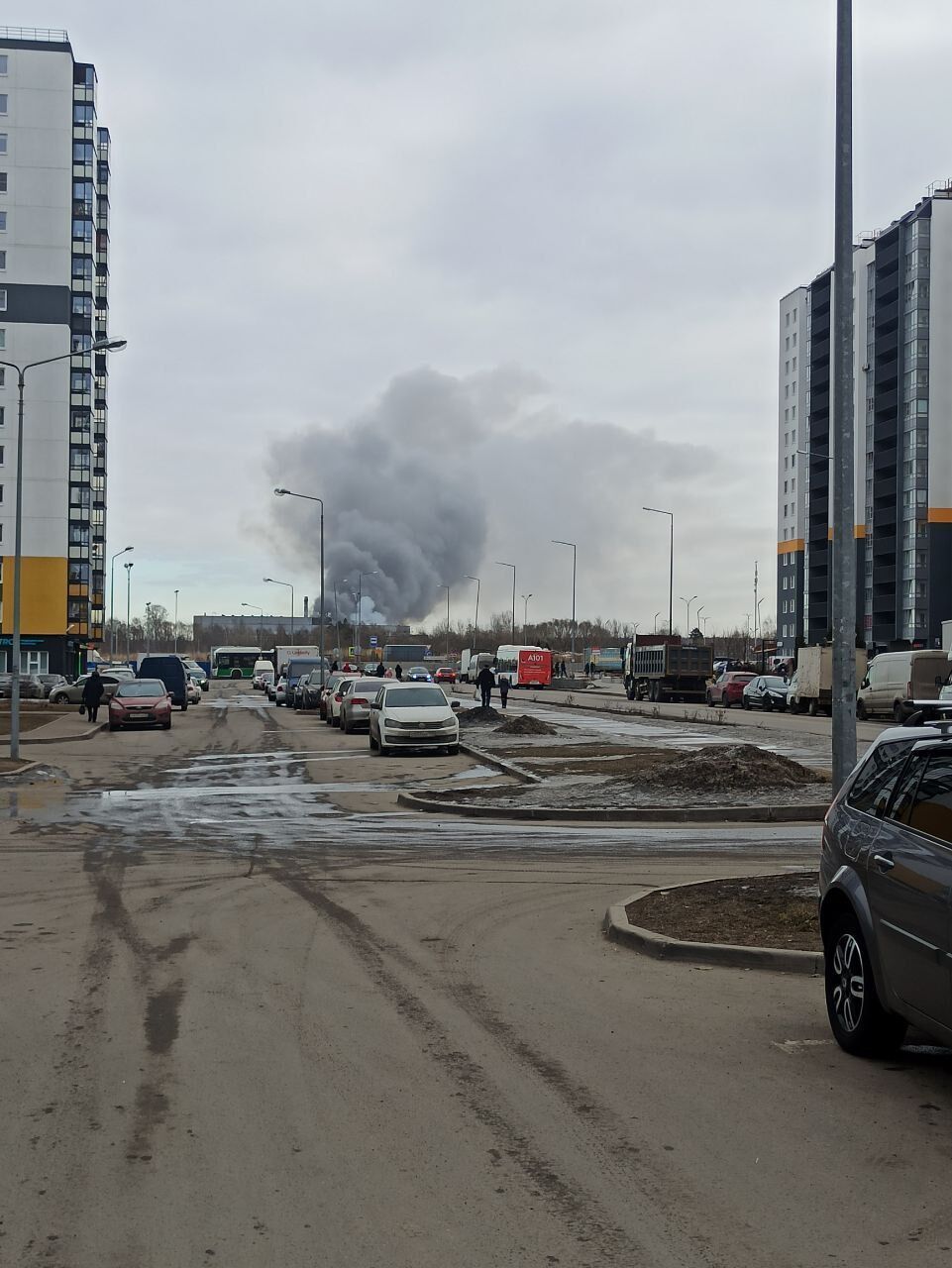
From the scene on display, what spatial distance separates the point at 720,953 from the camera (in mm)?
8234

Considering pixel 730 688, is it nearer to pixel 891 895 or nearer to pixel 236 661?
pixel 891 895

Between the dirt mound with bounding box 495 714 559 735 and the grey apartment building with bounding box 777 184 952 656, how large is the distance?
5788 centimetres

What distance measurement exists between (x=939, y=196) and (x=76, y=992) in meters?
99.4

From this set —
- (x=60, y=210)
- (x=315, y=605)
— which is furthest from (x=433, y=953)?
(x=315, y=605)

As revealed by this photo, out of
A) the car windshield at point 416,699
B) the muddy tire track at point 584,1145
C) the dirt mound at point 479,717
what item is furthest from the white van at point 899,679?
the muddy tire track at point 584,1145

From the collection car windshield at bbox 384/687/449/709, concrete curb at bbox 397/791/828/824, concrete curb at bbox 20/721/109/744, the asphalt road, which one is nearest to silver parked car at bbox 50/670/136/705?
concrete curb at bbox 20/721/109/744

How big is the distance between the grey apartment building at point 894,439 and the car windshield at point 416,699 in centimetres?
6415

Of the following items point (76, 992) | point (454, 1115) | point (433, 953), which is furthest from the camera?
point (433, 953)

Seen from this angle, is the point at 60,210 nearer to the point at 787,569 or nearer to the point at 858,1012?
the point at 787,569

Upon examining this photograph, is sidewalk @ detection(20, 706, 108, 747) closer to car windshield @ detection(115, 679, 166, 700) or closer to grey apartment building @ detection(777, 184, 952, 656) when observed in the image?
car windshield @ detection(115, 679, 166, 700)

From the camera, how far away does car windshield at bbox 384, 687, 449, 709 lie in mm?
28469

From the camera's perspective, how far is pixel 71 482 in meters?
98.1

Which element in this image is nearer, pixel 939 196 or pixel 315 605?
pixel 939 196

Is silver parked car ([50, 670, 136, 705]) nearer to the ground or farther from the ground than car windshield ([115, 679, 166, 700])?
nearer to the ground
